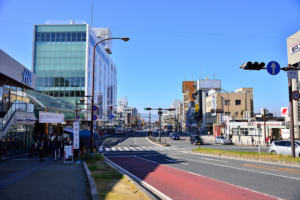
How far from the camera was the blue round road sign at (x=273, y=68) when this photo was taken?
13.9 m

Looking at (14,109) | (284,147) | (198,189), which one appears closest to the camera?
(198,189)

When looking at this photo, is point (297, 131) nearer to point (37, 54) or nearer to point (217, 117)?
point (217, 117)

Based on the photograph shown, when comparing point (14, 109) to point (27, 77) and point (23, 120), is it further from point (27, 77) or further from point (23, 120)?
point (27, 77)

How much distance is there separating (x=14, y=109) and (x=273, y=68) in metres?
22.6

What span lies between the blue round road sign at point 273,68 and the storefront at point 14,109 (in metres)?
20.4

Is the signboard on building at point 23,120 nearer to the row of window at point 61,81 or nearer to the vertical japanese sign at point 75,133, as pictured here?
the vertical japanese sign at point 75,133

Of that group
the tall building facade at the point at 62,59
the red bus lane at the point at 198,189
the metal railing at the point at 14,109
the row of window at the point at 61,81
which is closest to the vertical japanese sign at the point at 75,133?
the red bus lane at the point at 198,189

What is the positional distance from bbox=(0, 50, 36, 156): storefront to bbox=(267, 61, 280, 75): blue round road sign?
2036 cm

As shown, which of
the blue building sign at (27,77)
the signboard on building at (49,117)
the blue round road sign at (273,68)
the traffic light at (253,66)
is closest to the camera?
the traffic light at (253,66)

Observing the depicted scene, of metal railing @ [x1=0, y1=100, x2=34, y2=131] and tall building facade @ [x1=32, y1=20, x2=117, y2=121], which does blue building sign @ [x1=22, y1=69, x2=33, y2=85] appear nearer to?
metal railing @ [x1=0, y1=100, x2=34, y2=131]

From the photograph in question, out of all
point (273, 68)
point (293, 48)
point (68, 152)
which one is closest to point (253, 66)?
point (273, 68)

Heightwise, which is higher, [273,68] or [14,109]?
[273,68]

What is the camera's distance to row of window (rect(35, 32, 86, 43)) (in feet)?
204

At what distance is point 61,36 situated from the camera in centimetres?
6234
